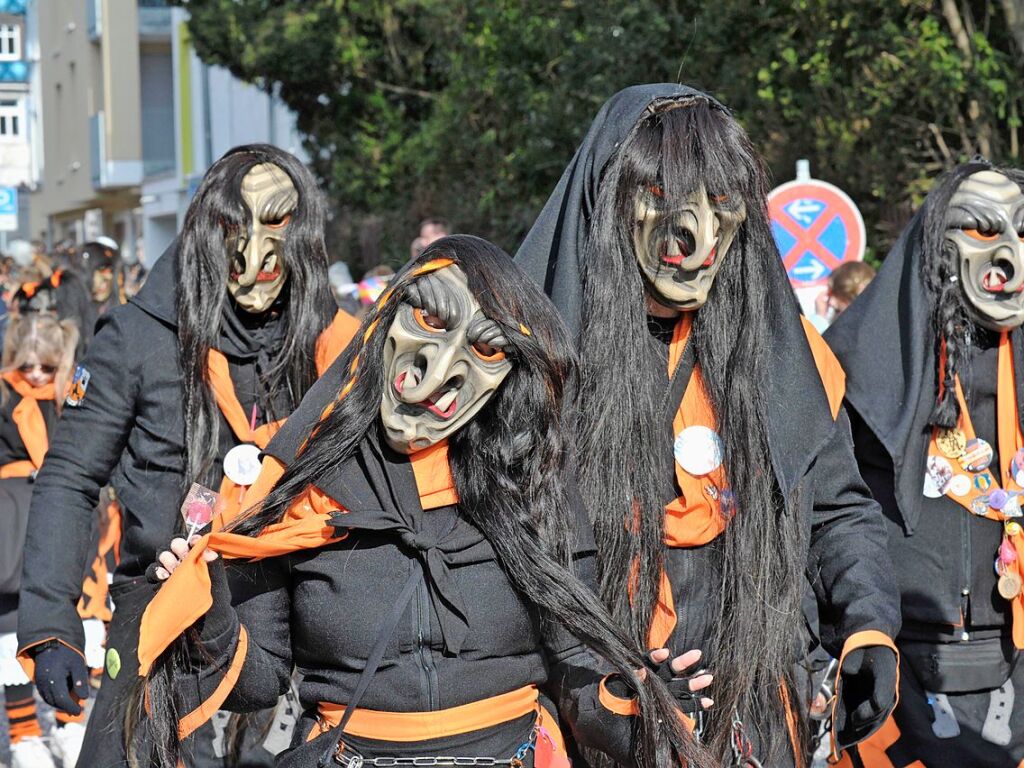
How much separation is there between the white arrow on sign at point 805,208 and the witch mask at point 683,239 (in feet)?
18.5

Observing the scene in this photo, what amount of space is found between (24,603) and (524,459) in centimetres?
142

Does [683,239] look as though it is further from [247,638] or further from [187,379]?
[187,379]

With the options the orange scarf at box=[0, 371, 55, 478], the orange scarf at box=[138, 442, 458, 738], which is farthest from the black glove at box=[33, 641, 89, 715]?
the orange scarf at box=[0, 371, 55, 478]

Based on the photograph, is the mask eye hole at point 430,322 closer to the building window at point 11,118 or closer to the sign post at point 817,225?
the sign post at point 817,225

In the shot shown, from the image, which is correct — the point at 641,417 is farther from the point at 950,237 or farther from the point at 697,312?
the point at 950,237

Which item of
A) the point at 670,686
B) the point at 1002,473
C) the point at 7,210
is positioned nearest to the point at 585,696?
the point at 670,686

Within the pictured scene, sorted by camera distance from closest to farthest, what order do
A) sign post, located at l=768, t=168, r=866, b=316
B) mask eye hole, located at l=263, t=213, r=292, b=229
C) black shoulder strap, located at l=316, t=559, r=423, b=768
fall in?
black shoulder strap, located at l=316, t=559, r=423, b=768
mask eye hole, located at l=263, t=213, r=292, b=229
sign post, located at l=768, t=168, r=866, b=316

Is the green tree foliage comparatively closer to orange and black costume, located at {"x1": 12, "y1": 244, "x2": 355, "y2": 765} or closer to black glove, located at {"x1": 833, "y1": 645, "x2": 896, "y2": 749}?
orange and black costume, located at {"x1": 12, "y1": 244, "x2": 355, "y2": 765}

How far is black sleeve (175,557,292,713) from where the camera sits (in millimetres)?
2748

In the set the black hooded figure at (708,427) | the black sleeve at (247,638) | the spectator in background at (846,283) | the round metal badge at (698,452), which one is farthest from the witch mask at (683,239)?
the spectator in background at (846,283)

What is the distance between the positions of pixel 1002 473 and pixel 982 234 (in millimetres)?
614

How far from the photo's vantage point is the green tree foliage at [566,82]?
10250 mm

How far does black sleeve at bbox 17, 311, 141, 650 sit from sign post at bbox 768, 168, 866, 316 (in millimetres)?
5307

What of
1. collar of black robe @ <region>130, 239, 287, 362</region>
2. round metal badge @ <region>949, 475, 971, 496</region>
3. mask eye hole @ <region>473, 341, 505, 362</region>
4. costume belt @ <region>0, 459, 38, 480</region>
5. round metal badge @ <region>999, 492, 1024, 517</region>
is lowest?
costume belt @ <region>0, 459, 38, 480</region>
